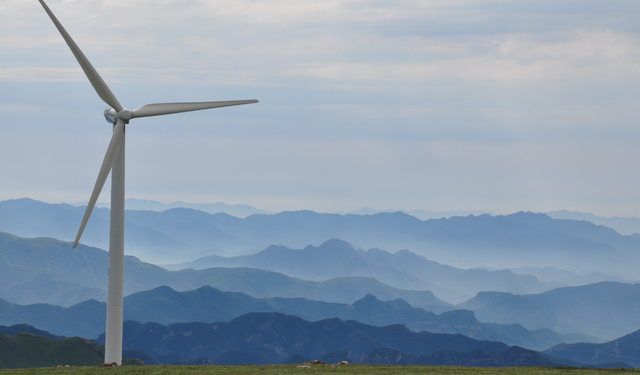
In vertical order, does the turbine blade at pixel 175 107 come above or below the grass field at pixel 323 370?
above

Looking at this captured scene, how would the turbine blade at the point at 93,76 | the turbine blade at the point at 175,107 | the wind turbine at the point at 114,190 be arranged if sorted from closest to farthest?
1. the wind turbine at the point at 114,190
2. the turbine blade at the point at 93,76
3. the turbine blade at the point at 175,107

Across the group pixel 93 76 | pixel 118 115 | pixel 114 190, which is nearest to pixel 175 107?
pixel 118 115

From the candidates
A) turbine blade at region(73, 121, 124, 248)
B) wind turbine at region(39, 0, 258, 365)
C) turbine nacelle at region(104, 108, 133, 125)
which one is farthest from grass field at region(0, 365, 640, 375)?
turbine nacelle at region(104, 108, 133, 125)

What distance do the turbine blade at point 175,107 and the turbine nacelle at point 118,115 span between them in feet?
10.8

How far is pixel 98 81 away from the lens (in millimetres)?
83438

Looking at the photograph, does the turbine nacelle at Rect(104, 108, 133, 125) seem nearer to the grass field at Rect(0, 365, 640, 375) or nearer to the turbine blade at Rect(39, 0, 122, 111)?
the turbine blade at Rect(39, 0, 122, 111)

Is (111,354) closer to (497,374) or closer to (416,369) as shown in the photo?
(416,369)

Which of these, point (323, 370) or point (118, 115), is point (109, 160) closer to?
point (118, 115)

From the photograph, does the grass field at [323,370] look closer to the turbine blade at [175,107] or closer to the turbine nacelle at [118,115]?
the turbine nacelle at [118,115]

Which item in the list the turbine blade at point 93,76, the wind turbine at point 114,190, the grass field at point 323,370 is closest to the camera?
the grass field at point 323,370

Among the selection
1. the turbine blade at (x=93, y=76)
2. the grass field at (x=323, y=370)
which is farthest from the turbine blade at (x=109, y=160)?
the grass field at (x=323, y=370)

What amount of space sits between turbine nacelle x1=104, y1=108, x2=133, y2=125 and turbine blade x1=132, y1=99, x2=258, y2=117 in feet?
10.8

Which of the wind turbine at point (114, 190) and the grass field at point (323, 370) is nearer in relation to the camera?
the grass field at point (323, 370)

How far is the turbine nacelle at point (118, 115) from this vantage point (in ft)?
274
